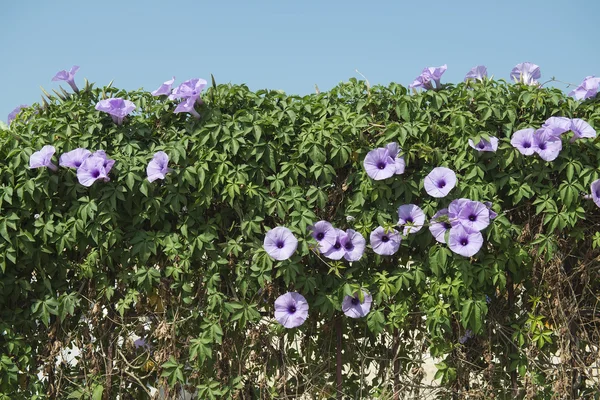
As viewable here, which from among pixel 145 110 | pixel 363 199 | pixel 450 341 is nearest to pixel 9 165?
pixel 145 110

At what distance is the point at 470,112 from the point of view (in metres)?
3.80

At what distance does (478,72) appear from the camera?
13.2 ft

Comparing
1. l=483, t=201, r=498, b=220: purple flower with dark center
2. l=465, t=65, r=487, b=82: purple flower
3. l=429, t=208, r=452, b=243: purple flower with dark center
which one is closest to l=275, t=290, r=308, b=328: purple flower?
l=429, t=208, r=452, b=243: purple flower with dark center

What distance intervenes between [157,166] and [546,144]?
2016 millimetres

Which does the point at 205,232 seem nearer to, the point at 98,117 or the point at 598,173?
the point at 98,117

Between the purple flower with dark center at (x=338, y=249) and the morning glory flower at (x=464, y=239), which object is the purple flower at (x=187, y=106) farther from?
the morning glory flower at (x=464, y=239)

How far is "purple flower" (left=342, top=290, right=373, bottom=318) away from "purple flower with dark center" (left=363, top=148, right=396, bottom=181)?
61 centimetres

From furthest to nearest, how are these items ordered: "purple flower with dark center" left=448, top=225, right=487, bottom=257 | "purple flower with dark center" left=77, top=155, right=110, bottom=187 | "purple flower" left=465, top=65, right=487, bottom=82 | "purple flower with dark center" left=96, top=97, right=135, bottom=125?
"purple flower" left=465, top=65, right=487, bottom=82 < "purple flower with dark center" left=96, top=97, right=135, bottom=125 < "purple flower with dark center" left=77, top=155, right=110, bottom=187 < "purple flower with dark center" left=448, top=225, right=487, bottom=257

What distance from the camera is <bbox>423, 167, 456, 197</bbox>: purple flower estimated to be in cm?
367

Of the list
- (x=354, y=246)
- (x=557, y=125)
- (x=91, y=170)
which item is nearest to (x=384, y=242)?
(x=354, y=246)

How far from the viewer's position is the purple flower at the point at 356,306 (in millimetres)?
3713

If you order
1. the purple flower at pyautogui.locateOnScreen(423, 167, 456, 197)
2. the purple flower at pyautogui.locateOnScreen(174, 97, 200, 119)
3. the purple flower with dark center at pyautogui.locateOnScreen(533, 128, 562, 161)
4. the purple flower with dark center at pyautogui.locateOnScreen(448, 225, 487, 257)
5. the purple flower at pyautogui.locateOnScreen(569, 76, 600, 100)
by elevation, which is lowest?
the purple flower with dark center at pyautogui.locateOnScreen(448, 225, 487, 257)

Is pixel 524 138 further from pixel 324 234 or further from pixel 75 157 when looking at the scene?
pixel 75 157

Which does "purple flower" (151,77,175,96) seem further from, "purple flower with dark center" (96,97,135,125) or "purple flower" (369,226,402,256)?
"purple flower" (369,226,402,256)
